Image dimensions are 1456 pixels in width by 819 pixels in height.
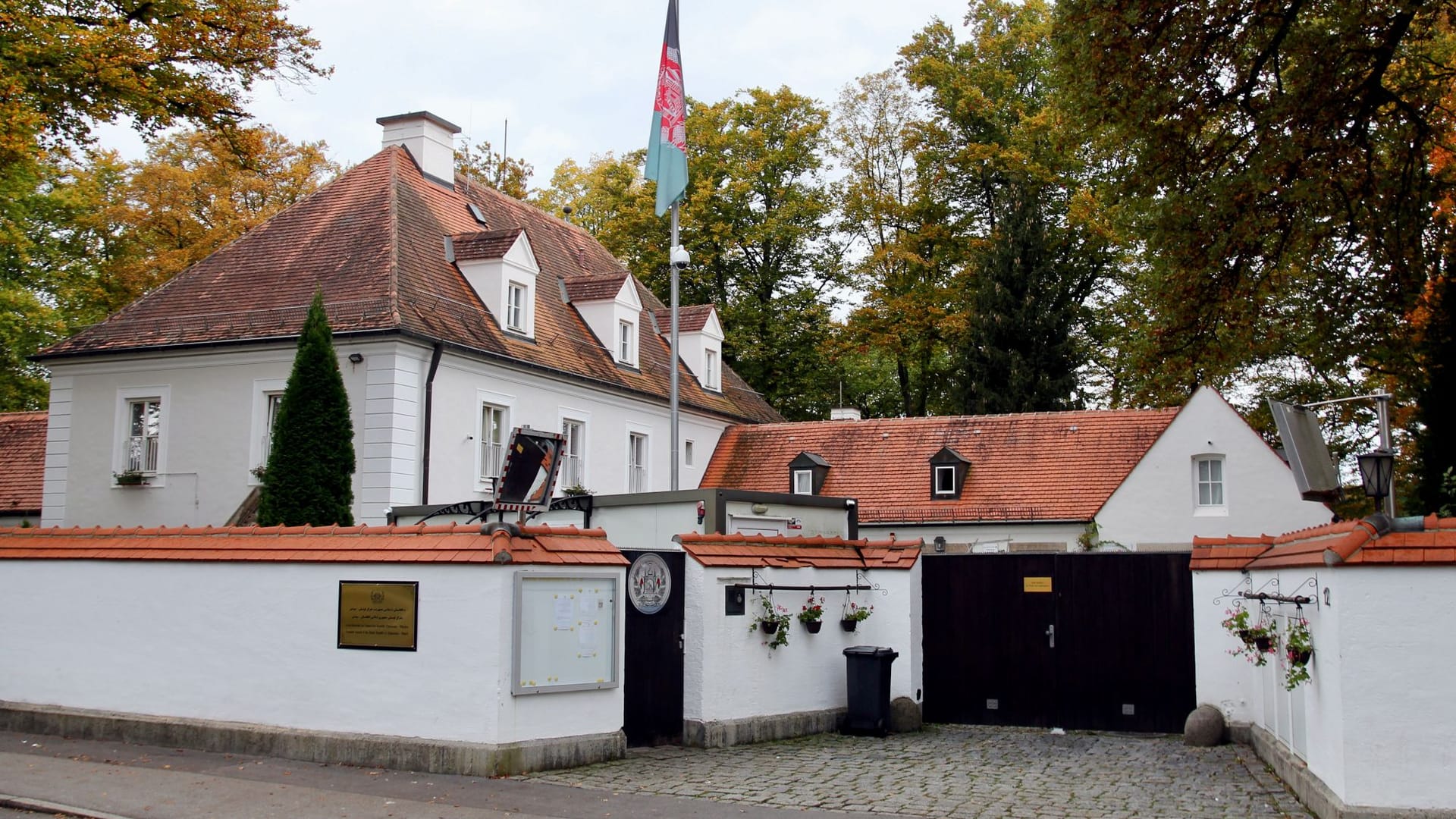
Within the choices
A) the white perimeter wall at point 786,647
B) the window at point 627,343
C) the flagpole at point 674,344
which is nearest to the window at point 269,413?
the flagpole at point 674,344

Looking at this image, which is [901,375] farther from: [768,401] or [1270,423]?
[1270,423]

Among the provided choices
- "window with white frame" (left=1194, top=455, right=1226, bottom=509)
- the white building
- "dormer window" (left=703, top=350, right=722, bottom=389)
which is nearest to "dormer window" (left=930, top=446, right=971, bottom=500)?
"window with white frame" (left=1194, top=455, right=1226, bottom=509)

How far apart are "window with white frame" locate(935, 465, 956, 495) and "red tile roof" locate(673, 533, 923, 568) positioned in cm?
1443

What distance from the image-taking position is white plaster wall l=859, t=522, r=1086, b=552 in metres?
30.1

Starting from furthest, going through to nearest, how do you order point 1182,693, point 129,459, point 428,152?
1. point 428,152
2. point 129,459
3. point 1182,693

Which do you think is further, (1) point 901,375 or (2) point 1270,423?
(1) point 901,375

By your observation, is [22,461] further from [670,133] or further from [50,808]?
[50,808]

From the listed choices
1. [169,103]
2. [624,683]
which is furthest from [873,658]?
[169,103]

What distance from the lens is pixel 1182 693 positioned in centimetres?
1600

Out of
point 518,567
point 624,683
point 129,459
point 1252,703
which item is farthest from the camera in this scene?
point 129,459

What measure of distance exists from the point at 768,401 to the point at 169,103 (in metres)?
26.3

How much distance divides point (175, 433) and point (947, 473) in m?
18.1

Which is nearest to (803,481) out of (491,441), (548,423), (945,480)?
(945,480)

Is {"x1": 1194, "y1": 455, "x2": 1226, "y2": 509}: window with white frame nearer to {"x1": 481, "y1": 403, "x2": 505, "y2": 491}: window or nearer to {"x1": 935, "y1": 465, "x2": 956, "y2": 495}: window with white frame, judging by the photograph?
{"x1": 935, "y1": 465, "x2": 956, "y2": 495}: window with white frame
